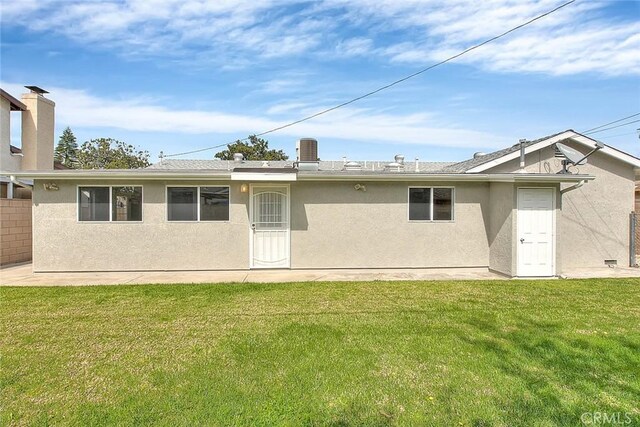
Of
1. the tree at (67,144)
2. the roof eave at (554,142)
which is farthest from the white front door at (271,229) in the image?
the tree at (67,144)

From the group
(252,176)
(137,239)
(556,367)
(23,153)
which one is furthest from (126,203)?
(23,153)

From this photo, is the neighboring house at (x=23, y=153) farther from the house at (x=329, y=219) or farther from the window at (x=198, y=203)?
the window at (x=198, y=203)

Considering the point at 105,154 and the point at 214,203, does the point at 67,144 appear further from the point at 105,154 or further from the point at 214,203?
→ the point at 214,203

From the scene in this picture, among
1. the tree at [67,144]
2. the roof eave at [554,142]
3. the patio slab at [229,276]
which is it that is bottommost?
the patio slab at [229,276]

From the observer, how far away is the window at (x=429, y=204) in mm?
10219

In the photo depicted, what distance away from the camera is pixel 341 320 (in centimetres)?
554

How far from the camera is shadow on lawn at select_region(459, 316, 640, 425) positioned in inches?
121

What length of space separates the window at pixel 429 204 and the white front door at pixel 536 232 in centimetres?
185

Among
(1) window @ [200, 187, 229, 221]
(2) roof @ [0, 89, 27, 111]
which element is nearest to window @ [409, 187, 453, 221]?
(1) window @ [200, 187, 229, 221]

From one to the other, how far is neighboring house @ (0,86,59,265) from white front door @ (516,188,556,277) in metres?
15.1

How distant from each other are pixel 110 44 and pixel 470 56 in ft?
40.7

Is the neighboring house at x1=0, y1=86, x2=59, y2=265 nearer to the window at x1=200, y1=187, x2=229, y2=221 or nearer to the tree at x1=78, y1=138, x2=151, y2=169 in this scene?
the window at x1=200, y1=187, x2=229, y2=221

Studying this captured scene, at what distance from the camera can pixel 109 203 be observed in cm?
966

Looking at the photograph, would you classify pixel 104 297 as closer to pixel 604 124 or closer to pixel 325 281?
pixel 325 281
